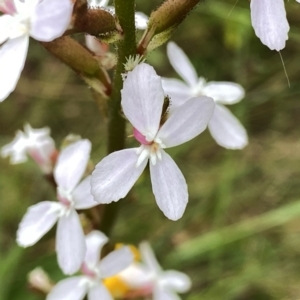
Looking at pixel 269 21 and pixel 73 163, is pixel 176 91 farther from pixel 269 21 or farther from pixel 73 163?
pixel 269 21

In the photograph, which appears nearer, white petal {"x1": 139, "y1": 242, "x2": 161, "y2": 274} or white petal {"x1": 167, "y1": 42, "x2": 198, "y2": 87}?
white petal {"x1": 167, "y1": 42, "x2": 198, "y2": 87}

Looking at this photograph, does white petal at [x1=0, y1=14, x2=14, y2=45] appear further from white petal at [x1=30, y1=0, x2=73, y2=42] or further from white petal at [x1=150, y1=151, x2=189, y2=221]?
white petal at [x1=150, y1=151, x2=189, y2=221]

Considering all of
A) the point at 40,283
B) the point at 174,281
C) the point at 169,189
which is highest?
the point at 169,189

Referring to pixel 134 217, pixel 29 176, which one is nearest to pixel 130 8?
pixel 134 217

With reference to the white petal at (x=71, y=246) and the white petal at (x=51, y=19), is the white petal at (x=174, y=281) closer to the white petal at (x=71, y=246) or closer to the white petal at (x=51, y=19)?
the white petal at (x=71, y=246)

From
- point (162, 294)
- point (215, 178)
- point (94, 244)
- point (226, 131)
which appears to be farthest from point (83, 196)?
point (215, 178)

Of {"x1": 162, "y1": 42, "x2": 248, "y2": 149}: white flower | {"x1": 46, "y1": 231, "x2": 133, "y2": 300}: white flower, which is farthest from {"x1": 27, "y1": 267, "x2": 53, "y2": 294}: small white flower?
{"x1": 162, "y1": 42, "x2": 248, "y2": 149}: white flower

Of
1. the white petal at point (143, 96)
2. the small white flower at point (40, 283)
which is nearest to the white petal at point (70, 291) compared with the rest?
the small white flower at point (40, 283)
